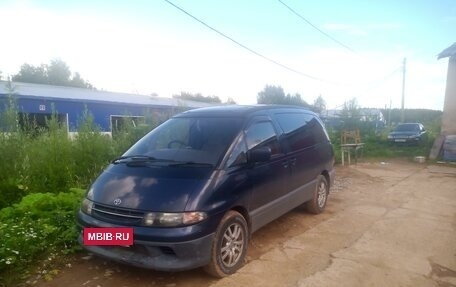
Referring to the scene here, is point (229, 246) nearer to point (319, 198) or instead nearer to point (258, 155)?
point (258, 155)

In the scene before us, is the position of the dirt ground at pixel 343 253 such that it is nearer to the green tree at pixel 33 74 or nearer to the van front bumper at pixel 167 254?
the van front bumper at pixel 167 254

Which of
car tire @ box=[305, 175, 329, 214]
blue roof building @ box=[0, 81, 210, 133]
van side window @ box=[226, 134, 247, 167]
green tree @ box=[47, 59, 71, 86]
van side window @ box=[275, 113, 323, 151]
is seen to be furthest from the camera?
green tree @ box=[47, 59, 71, 86]

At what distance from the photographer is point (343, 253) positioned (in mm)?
4289

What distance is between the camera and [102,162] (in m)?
6.93

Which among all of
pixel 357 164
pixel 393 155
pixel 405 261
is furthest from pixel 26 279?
pixel 393 155

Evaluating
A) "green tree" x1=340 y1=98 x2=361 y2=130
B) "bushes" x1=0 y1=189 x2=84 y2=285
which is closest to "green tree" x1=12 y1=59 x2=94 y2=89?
"green tree" x1=340 y1=98 x2=361 y2=130

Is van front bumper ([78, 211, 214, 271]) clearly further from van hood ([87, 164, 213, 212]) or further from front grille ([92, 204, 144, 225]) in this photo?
van hood ([87, 164, 213, 212])

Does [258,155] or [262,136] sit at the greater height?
[262,136]

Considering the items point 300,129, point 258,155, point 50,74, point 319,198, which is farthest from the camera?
point 50,74

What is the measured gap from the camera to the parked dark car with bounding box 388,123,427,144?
17.7m

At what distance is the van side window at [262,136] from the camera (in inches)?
165

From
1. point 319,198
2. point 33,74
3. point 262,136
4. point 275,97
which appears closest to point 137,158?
point 262,136

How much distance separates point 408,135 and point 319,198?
1452 centimetres

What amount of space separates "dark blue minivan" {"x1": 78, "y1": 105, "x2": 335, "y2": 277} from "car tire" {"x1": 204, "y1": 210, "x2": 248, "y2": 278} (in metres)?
0.01
